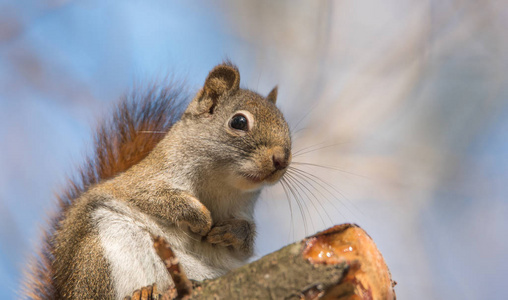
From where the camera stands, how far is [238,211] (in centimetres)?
221

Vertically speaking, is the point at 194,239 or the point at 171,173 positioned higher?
the point at 171,173

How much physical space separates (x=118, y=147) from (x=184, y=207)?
2.68 feet

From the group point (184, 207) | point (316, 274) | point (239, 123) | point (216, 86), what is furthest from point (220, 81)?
point (316, 274)

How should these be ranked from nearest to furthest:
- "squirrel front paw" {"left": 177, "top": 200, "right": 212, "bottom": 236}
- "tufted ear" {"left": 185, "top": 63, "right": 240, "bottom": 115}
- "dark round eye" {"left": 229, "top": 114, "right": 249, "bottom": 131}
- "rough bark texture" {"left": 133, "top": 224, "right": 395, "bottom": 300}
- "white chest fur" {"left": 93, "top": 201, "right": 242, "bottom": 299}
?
"rough bark texture" {"left": 133, "top": 224, "right": 395, "bottom": 300} < "white chest fur" {"left": 93, "top": 201, "right": 242, "bottom": 299} < "squirrel front paw" {"left": 177, "top": 200, "right": 212, "bottom": 236} < "dark round eye" {"left": 229, "top": 114, "right": 249, "bottom": 131} < "tufted ear" {"left": 185, "top": 63, "right": 240, "bottom": 115}

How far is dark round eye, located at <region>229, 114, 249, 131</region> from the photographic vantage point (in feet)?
6.98

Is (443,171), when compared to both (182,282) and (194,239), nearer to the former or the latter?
(194,239)

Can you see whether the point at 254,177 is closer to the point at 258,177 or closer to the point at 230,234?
the point at 258,177

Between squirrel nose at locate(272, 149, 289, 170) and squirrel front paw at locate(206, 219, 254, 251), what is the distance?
1.01 ft

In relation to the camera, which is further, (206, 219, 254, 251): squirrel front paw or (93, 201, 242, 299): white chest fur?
(206, 219, 254, 251): squirrel front paw

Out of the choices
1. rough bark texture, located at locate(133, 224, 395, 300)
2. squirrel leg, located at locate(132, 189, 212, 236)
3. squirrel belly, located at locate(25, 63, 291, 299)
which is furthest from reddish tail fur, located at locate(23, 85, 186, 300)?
rough bark texture, located at locate(133, 224, 395, 300)

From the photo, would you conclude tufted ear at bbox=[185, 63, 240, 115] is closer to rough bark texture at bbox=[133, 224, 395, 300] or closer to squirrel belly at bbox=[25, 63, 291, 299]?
squirrel belly at bbox=[25, 63, 291, 299]

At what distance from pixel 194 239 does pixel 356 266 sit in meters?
0.86

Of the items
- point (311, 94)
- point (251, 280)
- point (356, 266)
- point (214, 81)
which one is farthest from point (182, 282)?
point (311, 94)

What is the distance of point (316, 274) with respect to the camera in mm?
1229
